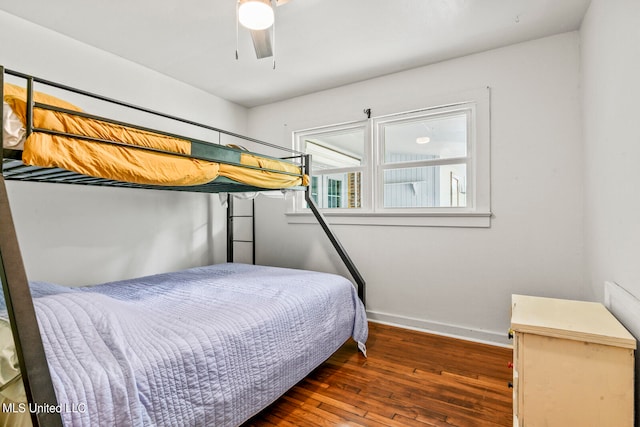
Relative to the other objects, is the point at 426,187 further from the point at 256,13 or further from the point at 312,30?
the point at 256,13

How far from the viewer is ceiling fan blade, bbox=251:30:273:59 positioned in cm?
170

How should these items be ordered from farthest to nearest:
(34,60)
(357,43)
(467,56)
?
(467,56) → (357,43) → (34,60)

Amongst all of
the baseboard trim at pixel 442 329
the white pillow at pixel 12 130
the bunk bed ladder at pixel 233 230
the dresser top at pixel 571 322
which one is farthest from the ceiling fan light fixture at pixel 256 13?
the baseboard trim at pixel 442 329

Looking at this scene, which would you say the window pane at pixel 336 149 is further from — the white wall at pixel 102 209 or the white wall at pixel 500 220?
the white wall at pixel 102 209

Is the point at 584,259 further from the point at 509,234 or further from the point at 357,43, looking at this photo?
the point at 357,43

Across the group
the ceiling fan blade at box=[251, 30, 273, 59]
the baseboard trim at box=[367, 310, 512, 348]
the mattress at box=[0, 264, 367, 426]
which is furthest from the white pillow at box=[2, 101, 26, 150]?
the baseboard trim at box=[367, 310, 512, 348]

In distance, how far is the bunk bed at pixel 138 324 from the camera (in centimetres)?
94

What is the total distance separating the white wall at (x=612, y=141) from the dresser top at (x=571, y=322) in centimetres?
18

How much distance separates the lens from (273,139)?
150 inches

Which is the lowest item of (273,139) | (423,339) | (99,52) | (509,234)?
(423,339)

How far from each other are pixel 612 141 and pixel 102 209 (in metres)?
A: 3.47

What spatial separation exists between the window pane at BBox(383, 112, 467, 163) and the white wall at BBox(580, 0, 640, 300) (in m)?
0.90

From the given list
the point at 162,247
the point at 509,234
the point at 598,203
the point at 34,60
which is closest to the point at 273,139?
the point at 162,247

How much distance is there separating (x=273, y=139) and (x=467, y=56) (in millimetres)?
2189
